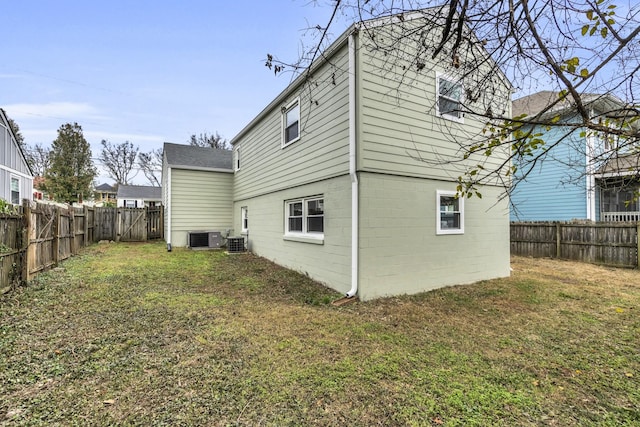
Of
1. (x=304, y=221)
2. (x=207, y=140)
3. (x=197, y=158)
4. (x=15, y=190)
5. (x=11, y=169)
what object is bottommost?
(x=304, y=221)

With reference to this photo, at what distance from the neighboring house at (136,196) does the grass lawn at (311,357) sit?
29326mm

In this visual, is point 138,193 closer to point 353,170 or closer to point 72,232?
point 72,232

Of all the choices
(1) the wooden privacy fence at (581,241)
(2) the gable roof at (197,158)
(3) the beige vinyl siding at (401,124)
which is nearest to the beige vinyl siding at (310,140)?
(3) the beige vinyl siding at (401,124)

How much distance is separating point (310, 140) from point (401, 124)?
6.78 ft

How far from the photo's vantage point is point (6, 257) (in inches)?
186

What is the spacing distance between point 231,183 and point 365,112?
9.35m

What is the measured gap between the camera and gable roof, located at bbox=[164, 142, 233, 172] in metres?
12.7

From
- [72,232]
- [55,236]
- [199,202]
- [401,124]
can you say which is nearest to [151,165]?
[199,202]

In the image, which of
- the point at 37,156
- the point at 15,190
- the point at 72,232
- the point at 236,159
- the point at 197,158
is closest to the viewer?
the point at 72,232

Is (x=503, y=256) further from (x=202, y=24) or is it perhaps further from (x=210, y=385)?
(x=202, y=24)

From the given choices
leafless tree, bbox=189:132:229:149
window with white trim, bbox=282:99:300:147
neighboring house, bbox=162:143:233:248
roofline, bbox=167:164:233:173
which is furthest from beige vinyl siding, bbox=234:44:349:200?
leafless tree, bbox=189:132:229:149

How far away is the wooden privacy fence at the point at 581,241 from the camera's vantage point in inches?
340

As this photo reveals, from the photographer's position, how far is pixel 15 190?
1443cm

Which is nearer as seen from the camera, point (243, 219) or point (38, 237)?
point (38, 237)
